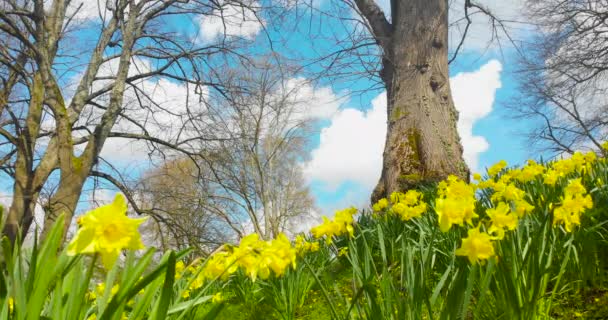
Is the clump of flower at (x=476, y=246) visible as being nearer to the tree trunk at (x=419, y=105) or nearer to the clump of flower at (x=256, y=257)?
the clump of flower at (x=256, y=257)

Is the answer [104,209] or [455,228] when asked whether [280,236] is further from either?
[455,228]

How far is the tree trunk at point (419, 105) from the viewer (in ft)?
16.6

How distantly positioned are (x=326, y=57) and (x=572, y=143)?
14.3 metres

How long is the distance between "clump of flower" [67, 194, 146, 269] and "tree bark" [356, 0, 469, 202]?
14.3 ft

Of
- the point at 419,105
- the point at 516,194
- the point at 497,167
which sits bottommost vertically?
the point at 516,194

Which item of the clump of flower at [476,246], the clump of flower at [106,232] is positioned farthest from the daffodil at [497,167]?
the clump of flower at [106,232]

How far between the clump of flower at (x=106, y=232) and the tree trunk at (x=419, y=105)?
435 cm

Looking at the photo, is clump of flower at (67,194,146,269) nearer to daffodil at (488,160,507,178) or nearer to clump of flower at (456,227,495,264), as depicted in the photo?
clump of flower at (456,227,495,264)

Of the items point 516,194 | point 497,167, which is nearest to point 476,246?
point 516,194

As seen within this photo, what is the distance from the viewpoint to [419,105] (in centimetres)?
522

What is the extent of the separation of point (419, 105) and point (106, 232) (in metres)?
4.74

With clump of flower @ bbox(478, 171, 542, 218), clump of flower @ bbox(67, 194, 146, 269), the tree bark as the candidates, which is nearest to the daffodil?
clump of flower @ bbox(478, 171, 542, 218)

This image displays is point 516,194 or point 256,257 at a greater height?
point 516,194

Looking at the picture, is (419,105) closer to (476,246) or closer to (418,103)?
(418,103)
